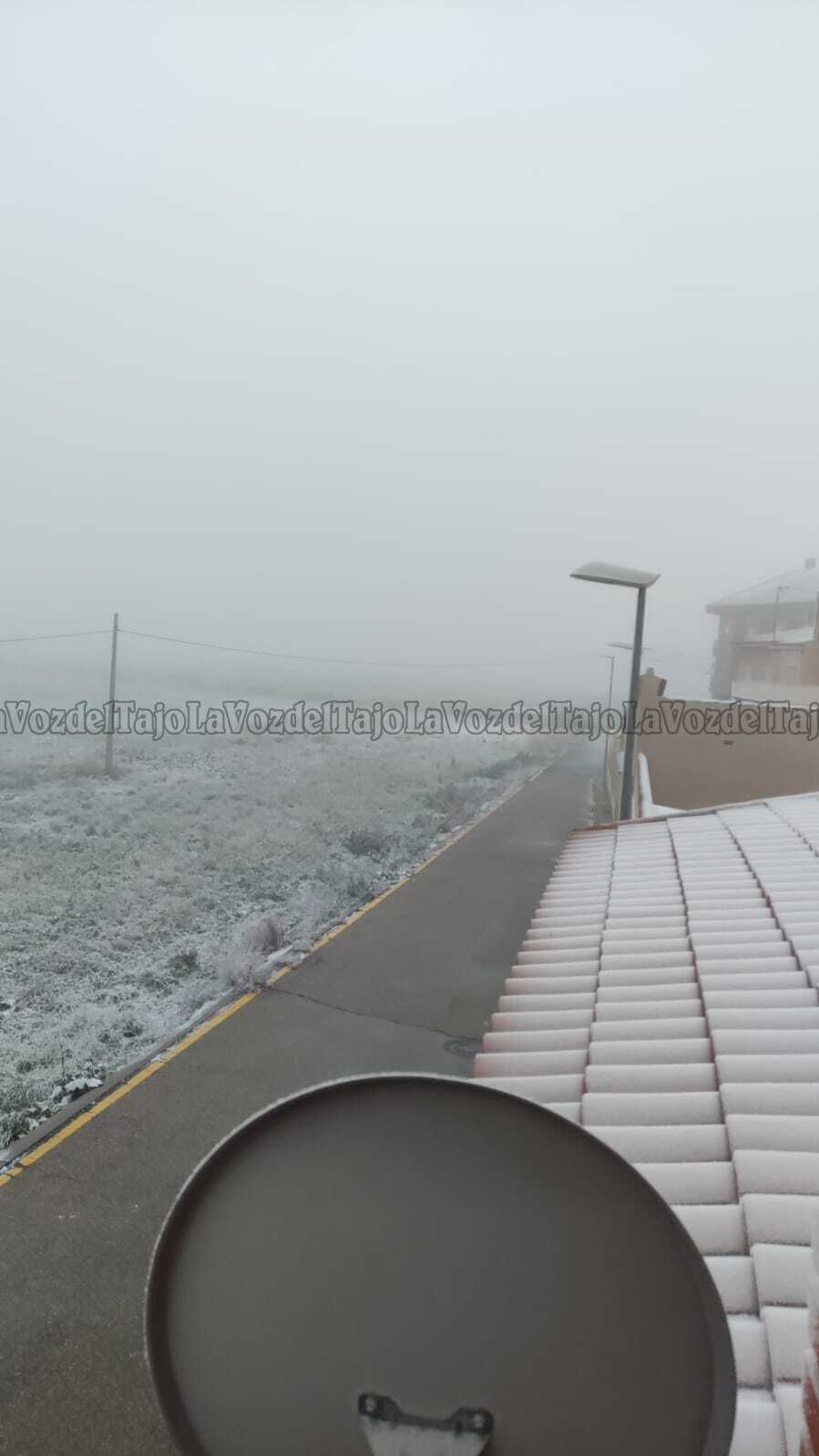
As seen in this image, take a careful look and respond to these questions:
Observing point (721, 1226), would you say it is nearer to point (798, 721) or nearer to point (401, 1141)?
point (401, 1141)

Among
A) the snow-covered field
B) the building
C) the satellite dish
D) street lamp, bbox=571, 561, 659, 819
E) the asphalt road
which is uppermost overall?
the building

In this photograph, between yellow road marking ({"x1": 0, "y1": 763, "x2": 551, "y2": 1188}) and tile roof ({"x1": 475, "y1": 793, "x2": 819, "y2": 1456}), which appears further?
yellow road marking ({"x1": 0, "y1": 763, "x2": 551, "y2": 1188})

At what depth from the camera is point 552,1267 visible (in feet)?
5.76

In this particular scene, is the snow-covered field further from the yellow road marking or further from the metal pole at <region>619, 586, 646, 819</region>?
the metal pole at <region>619, 586, 646, 819</region>

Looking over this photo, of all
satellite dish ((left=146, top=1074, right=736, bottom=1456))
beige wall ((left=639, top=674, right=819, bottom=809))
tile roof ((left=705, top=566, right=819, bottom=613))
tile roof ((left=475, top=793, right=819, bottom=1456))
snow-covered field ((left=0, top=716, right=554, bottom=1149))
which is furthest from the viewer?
tile roof ((left=705, top=566, right=819, bottom=613))

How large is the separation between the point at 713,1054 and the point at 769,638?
52.1 m

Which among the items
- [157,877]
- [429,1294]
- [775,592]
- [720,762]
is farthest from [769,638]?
[429,1294]

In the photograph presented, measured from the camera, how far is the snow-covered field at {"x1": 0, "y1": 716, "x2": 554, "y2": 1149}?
9.44 m

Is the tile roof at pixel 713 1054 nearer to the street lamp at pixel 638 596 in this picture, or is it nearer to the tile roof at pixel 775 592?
the street lamp at pixel 638 596

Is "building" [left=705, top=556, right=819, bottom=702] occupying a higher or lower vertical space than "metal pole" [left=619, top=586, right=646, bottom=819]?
higher

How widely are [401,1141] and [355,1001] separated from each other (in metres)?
9.33

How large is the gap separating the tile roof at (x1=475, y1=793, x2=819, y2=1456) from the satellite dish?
340 millimetres

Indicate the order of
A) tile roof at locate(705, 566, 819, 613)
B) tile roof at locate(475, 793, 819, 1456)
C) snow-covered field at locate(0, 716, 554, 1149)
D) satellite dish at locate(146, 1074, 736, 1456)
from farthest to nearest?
1. tile roof at locate(705, 566, 819, 613)
2. snow-covered field at locate(0, 716, 554, 1149)
3. tile roof at locate(475, 793, 819, 1456)
4. satellite dish at locate(146, 1074, 736, 1456)

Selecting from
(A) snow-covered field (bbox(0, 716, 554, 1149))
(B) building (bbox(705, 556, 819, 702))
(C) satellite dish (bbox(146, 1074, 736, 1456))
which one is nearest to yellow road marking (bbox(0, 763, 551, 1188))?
(A) snow-covered field (bbox(0, 716, 554, 1149))
